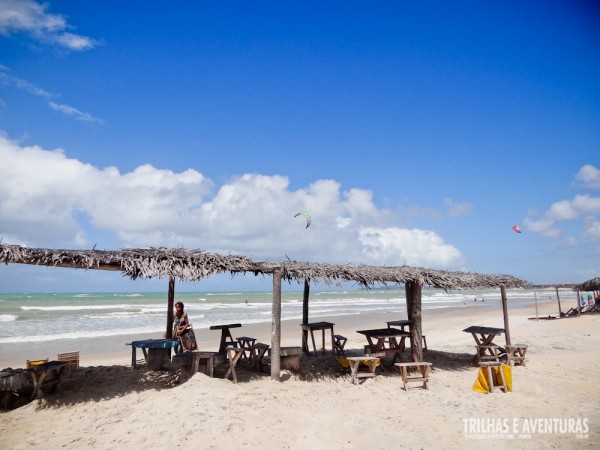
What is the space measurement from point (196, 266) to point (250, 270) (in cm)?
111

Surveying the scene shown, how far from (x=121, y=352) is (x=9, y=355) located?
359 cm

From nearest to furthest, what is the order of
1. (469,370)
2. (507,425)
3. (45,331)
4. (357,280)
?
(507,425) < (357,280) < (469,370) < (45,331)

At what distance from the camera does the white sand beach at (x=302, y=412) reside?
5402 mm

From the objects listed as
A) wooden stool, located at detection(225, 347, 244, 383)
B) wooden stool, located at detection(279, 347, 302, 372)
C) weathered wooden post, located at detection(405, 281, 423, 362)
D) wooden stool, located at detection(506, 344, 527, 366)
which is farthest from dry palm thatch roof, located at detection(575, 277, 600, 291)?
wooden stool, located at detection(225, 347, 244, 383)

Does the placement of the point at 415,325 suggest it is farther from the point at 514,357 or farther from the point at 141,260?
the point at 141,260

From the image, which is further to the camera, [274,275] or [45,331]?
[45,331]

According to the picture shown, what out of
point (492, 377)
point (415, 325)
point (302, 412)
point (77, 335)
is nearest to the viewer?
point (302, 412)

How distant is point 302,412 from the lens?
21.0ft

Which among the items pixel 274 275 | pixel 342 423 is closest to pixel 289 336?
pixel 274 275

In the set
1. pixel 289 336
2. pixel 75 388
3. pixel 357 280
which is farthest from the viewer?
pixel 289 336

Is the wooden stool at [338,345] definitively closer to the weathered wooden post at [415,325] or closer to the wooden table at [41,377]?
the weathered wooden post at [415,325]

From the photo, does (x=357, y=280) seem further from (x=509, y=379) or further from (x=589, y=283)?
(x=589, y=283)

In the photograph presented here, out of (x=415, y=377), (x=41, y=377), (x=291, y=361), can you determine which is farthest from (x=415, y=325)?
(x=41, y=377)

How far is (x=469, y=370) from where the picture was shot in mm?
9688
